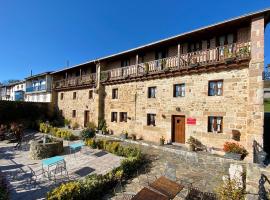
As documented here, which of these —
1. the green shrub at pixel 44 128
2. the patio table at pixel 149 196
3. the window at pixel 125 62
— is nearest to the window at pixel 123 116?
the window at pixel 125 62

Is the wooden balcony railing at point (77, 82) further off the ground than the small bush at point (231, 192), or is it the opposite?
the wooden balcony railing at point (77, 82)

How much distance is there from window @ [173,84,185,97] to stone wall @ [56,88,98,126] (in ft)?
31.9

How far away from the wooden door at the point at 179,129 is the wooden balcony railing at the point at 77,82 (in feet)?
37.5

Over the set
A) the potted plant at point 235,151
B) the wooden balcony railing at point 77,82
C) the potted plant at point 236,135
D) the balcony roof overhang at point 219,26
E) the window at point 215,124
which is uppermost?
the balcony roof overhang at point 219,26

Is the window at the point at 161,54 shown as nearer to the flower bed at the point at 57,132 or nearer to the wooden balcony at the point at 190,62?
the wooden balcony at the point at 190,62

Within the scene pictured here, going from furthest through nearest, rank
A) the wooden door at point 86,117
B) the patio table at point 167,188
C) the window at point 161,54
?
the wooden door at point 86,117 < the window at point 161,54 < the patio table at point 167,188

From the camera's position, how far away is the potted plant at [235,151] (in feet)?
34.1

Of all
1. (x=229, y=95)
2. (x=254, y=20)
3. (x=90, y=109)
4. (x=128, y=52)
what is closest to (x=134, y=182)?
(x=229, y=95)

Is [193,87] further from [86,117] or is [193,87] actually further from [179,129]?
[86,117]

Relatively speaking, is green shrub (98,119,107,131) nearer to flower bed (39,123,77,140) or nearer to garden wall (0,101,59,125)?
flower bed (39,123,77,140)

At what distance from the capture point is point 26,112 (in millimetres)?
26141

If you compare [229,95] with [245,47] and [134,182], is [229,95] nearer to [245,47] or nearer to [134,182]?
[245,47]

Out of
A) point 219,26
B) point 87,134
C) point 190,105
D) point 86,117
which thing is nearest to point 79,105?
point 86,117

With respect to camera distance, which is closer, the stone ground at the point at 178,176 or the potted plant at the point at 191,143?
the stone ground at the point at 178,176
